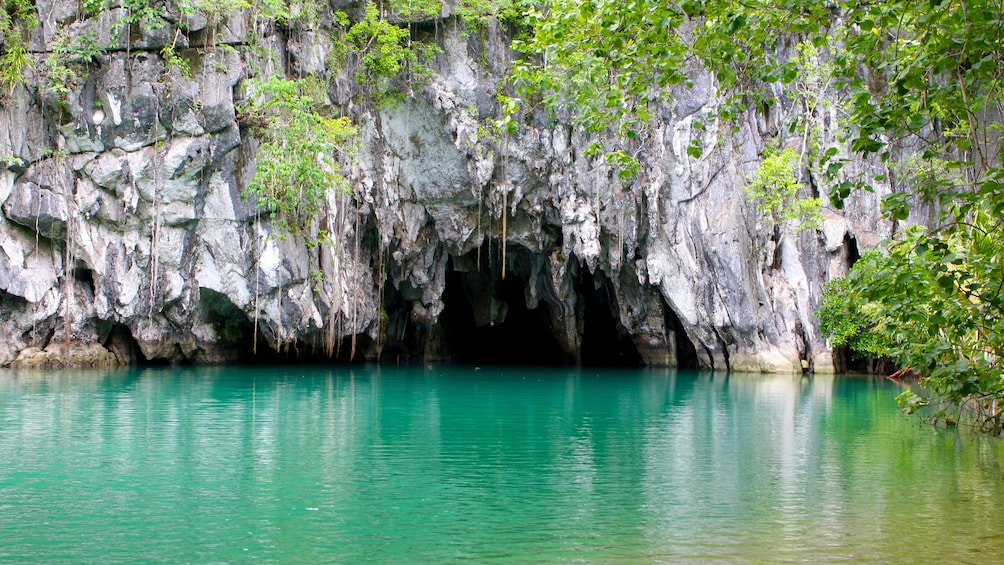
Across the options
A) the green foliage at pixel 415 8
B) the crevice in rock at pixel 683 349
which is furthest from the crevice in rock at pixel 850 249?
the green foliage at pixel 415 8

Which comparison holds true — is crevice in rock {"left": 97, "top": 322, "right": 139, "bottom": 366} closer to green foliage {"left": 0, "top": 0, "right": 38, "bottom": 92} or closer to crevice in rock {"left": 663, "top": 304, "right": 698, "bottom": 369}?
green foliage {"left": 0, "top": 0, "right": 38, "bottom": 92}

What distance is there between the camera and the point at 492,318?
39.3 metres

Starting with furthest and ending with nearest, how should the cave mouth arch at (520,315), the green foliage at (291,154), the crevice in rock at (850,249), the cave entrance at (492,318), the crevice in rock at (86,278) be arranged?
1. the cave entrance at (492,318)
2. the cave mouth arch at (520,315)
3. the crevice in rock at (850,249)
4. the crevice in rock at (86,278)
5. the green foliage at (291,154)

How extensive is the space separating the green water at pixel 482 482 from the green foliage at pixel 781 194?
1038 centimetres

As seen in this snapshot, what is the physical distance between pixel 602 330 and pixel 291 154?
1990cm

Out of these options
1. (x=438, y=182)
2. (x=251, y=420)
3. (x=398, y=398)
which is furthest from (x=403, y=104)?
(x=251, y=420)

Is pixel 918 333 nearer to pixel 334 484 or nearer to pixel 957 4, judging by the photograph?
pixel 957 4

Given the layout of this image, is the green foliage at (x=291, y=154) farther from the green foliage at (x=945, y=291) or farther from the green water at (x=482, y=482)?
the green foliage at (x=945, y=291)

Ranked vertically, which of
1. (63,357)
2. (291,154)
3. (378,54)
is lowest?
(63,357)

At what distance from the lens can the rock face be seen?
1109 inches

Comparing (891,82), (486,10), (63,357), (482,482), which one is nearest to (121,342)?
(63,357)

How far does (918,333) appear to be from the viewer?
12195mm

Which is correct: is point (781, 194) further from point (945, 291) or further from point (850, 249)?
point (945, 291)

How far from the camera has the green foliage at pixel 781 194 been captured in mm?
29094
